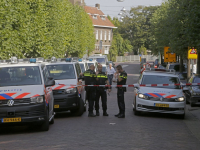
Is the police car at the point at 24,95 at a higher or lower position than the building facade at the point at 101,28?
lower

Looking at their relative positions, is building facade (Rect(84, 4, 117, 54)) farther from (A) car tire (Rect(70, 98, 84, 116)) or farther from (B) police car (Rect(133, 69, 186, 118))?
(A) car tire (Rect(70, 98, 84, 116))

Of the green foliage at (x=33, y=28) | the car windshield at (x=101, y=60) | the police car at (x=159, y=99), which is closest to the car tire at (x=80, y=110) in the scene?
the police car at (x=159, y=99)

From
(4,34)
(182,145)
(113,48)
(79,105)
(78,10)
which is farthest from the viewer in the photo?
(113,48)

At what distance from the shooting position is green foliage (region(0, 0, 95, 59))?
80.4ft

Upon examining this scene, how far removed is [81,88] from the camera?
16016 mm

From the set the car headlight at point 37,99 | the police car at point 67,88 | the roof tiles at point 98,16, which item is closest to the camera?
the car headlight at point 37,99

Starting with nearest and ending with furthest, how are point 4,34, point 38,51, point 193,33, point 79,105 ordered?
point 79,105
point 193,33
point 4,34
point 38,51

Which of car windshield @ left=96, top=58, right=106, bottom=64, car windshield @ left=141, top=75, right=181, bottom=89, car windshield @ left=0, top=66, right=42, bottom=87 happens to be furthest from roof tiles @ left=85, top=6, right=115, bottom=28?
car windshield @ left=0, top=66, right=42, bottom=87

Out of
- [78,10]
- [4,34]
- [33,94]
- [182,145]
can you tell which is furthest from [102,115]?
[78,10]

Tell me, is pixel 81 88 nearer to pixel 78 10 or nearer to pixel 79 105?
pixel 79 105

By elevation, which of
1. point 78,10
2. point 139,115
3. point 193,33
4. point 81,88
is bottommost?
point 139,115

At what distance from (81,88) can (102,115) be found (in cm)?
127

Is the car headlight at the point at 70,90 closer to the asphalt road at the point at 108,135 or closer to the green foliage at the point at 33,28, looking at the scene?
the asphalt road at the point at 108,135

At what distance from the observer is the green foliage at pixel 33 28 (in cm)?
2452
